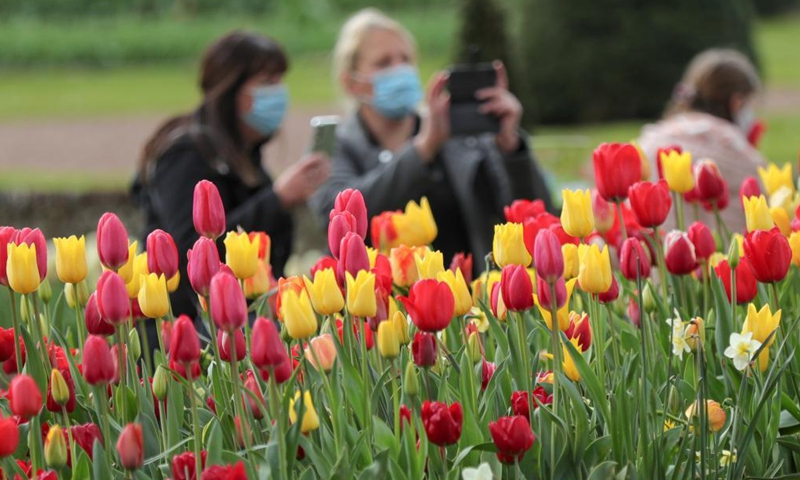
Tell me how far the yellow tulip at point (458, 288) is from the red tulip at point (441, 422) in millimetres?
301

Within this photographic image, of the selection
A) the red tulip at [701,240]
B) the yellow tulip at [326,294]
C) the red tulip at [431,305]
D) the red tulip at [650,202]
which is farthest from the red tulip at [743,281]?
the yellow tulip at [326,294]

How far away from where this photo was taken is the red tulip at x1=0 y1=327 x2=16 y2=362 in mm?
1940

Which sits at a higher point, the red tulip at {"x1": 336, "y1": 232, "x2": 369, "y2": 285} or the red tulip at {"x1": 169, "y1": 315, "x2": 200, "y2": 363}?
the red tulip at {"x1": 336, "y1": 232, "x2": 369, "y2": 285}

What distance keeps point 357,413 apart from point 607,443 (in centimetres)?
33

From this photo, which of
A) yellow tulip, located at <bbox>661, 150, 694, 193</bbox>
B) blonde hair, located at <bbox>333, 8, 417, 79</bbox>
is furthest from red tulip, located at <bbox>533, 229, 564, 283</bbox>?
blonde hair, located at <bbox>333, 8, 417, 79</bbox>

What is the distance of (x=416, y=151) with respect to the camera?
13.1 feet

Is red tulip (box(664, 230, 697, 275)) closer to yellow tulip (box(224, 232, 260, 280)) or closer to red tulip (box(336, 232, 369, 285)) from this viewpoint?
red tulip (box(336, 232, 369, 285))

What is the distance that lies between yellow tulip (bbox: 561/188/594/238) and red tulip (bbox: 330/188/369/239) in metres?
0.31

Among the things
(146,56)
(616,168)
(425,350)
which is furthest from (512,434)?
(146,56)

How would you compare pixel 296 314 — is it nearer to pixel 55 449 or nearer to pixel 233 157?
pixel 55 449

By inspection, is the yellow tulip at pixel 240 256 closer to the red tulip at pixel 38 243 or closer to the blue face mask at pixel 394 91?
the red tulip at pixel 38 243

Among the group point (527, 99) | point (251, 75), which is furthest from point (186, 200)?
point (527, 99)

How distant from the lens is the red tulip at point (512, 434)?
5.09ft

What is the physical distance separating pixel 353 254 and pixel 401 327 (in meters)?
0.14
